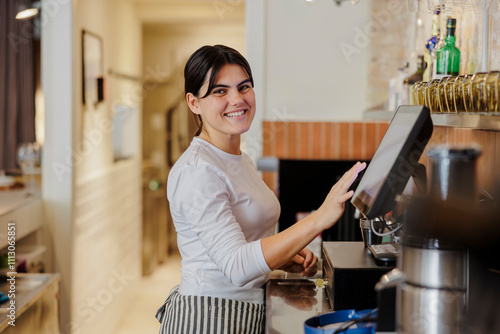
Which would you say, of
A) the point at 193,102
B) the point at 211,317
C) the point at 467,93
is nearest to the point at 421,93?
the point at 467,93

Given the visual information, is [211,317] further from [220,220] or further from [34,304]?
[34,304]

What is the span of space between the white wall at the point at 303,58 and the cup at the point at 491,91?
227cm

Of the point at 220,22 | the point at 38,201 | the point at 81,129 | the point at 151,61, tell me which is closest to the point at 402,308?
the point at 38,201

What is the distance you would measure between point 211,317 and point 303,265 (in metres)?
0.39

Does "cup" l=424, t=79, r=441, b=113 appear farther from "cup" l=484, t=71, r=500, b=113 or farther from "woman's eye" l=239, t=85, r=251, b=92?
"woman's eye" l=239, t=85, r=251, b=92

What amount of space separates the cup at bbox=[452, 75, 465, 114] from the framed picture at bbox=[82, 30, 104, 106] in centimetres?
267

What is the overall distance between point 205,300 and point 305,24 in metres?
2.24

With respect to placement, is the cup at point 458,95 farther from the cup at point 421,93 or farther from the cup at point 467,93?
the cup at point 421,93

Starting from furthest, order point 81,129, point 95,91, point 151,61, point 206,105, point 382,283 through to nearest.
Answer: point 151,61, point 95,91, point 81,129, point 206,105, point 382,283

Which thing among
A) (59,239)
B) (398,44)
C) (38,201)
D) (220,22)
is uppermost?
(220,22)

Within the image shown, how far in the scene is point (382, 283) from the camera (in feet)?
3.27

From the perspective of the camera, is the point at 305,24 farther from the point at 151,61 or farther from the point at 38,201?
the point at 151,61

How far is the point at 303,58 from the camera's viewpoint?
3375 millimetres

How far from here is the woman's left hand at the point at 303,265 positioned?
1748 millimetres
